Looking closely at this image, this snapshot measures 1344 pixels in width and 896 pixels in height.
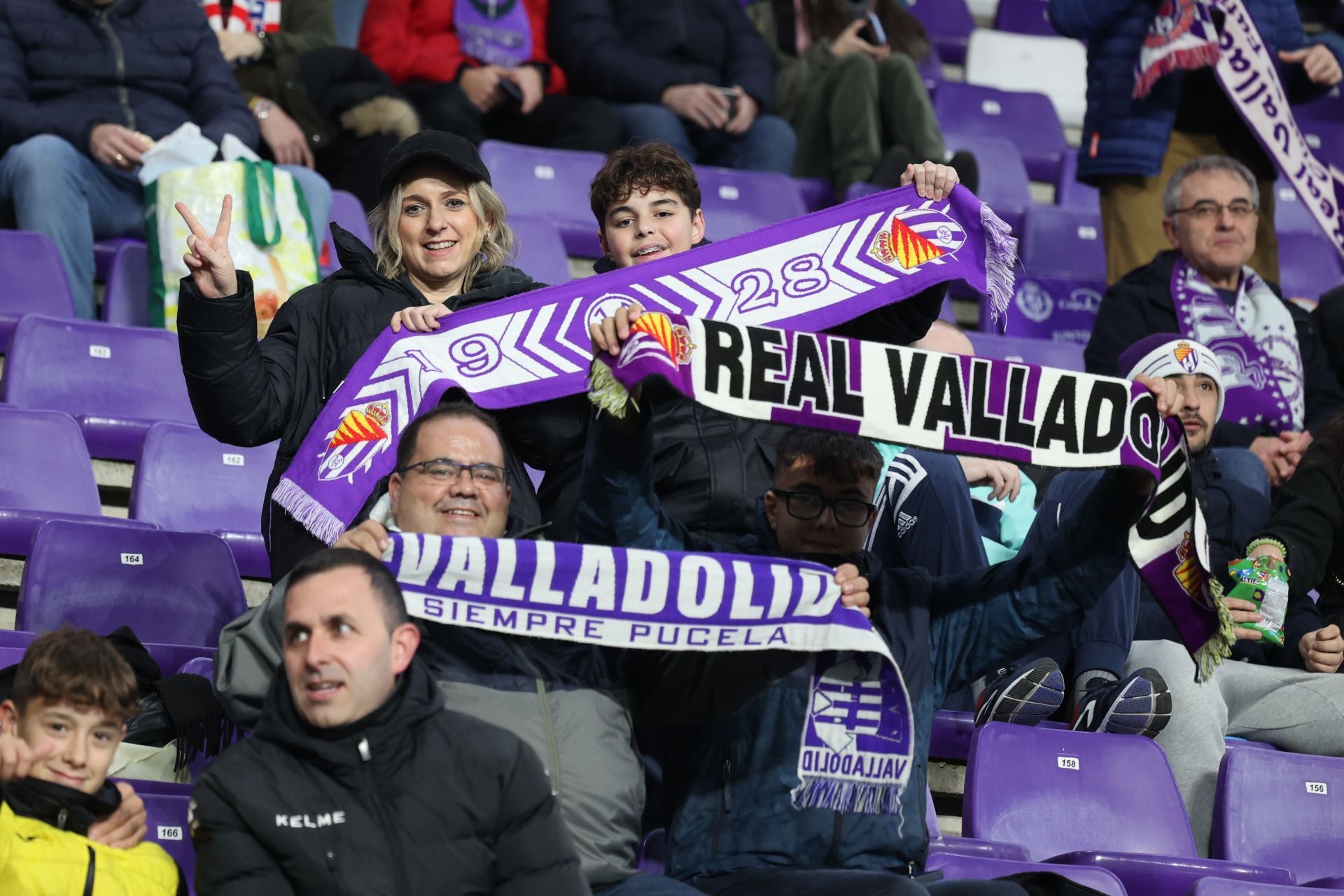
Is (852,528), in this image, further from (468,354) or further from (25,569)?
(25,569)

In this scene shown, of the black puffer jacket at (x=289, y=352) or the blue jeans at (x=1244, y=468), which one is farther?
the blue jeans at (x=1244, y=468)

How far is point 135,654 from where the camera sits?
3570 millimetres

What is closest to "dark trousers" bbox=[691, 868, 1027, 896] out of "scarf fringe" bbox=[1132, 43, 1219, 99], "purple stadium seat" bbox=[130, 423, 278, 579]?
"purple stadium seat" bbox=[130, 423, 278, 579]

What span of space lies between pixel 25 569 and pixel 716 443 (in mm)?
1528

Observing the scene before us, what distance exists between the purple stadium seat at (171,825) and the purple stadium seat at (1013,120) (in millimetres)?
5942

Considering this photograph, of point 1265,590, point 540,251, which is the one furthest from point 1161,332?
point 540,251

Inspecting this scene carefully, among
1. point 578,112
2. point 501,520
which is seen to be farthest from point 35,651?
point 578,112

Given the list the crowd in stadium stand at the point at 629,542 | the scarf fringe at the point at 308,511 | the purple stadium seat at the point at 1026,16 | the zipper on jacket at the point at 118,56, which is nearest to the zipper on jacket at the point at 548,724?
the crowd in stadium stand at the point at 629,542

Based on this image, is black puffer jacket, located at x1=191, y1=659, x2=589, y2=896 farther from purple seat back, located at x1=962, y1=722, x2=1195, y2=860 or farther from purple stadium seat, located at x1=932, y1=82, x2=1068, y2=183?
purple stadium seat, located at x1=932, y1=82, x2=1068, y2=183

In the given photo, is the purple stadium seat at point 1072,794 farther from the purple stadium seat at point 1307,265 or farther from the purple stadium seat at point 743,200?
the purple stadium seat at point 1307,265

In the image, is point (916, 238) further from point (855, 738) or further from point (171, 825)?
point (171, 825)

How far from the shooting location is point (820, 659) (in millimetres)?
3287

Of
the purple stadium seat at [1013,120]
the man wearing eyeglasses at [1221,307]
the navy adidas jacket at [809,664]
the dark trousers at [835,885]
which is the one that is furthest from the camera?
the purple stadium seat at [1013,120]

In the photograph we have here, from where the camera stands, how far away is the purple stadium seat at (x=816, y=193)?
7387 mm
